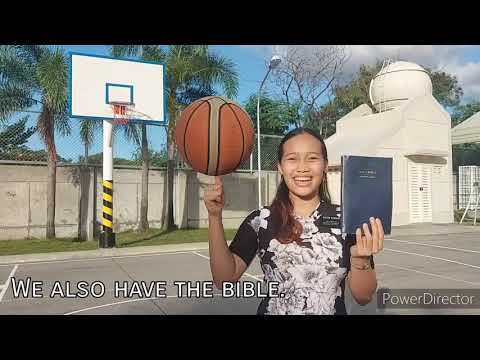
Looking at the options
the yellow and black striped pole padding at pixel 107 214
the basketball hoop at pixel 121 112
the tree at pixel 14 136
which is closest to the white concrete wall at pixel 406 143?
the basketball hoop at pixel 121 112

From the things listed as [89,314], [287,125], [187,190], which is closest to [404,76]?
[287,125]

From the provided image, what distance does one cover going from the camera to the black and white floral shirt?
2.08 m

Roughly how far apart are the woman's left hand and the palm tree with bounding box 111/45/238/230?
1199cm

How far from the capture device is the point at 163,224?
1434 cm

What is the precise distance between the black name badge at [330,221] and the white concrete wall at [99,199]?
8091 mm

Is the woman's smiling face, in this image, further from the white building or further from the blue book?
the white building

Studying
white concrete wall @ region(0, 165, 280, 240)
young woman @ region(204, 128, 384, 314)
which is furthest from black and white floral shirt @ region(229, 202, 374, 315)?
white concrete wall @ region(0, 165, 280, 240)

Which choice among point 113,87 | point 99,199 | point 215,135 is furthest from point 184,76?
point 215,135

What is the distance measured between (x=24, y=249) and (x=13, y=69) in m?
4.87

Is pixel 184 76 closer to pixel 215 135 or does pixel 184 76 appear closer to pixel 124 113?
pixel 124 113

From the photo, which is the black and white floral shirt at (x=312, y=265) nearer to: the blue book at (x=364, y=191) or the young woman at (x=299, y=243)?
the young woman at (x=299, y=243)

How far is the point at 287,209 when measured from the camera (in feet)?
7.22

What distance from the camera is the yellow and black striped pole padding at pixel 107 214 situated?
10.5 meters

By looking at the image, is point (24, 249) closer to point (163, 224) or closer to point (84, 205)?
point (84, 205)
